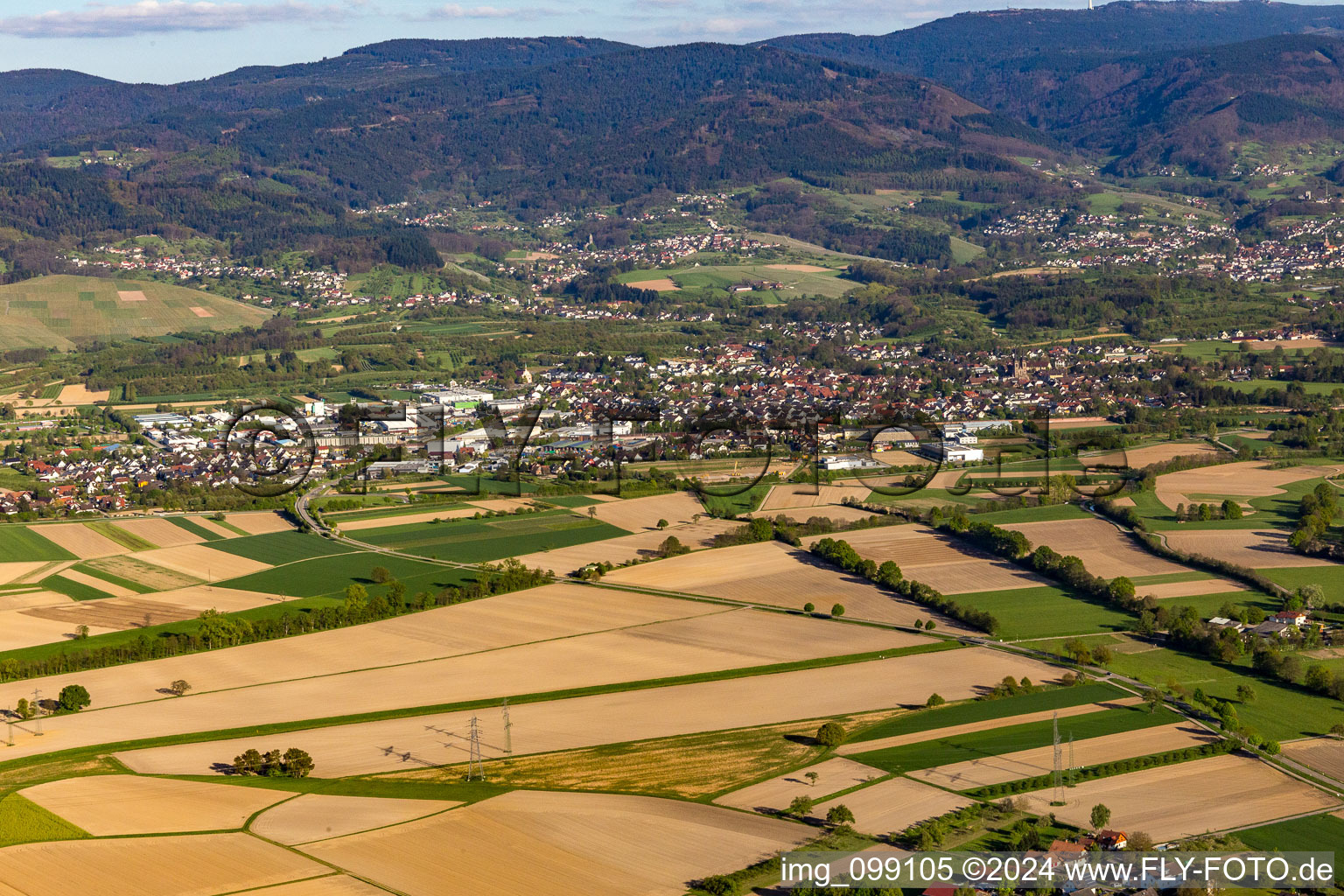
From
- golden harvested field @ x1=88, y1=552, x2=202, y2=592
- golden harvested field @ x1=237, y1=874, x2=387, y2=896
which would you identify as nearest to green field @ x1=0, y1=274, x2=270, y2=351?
golden harvested field @ x1=88, y1=552, x2=202, y2=592

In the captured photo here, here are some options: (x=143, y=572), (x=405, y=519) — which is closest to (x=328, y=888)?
(x=143, y=572)

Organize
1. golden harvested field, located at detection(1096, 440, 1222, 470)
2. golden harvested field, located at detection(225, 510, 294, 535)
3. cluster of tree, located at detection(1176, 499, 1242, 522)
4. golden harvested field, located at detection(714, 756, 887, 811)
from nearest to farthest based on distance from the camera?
golden harvested field, located at detection(714, 756, 887, 811) → cluster of tree, located at detection(1176, 499, 1242, 522) → golden harvested field, located at detection(225, 510, 294, 535) → golden harvested field, located at detection(1096, 440, 1222, 470)

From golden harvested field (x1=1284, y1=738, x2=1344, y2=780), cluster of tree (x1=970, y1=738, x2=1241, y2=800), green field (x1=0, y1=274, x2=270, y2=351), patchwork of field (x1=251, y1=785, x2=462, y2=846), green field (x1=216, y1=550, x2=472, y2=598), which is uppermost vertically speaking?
green field (x1=0, y1=274, x2=270, y2=351)

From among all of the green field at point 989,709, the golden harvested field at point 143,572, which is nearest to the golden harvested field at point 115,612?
the golden harvested field at point 143,572

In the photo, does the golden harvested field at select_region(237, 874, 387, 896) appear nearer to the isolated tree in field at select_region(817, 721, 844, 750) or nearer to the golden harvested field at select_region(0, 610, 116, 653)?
the isolated tree in field at select_region(817, 721, 844, 750)

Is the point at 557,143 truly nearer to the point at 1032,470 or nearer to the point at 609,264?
the point at 609,264

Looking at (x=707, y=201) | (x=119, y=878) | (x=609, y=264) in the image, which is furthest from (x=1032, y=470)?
(x=707, y=201)

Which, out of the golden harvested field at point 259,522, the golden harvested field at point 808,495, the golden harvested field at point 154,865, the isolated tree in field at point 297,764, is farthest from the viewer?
the golden harvested field at point 808,495

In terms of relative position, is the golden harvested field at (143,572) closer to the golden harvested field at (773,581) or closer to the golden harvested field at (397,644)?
the golden harvested field at (397,644)
